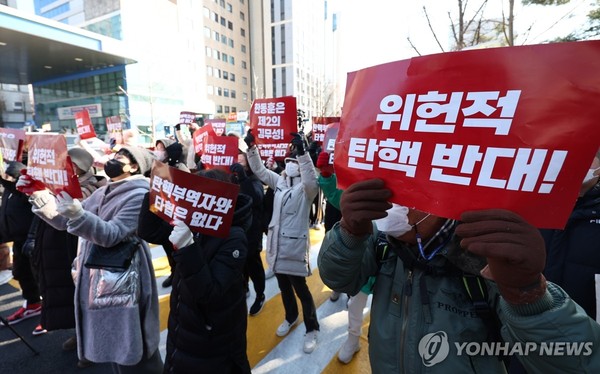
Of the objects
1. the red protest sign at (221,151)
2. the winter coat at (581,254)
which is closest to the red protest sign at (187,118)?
the red protest sign at (221,151)

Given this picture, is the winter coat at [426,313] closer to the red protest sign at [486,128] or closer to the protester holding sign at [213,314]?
the red protest sign at [486,128]

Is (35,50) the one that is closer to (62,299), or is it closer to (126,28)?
(126,28)

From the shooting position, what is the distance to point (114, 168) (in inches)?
101

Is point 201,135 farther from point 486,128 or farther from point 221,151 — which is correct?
point 486,128

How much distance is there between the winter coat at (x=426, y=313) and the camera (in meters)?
0.97

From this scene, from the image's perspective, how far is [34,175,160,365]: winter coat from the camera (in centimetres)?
217

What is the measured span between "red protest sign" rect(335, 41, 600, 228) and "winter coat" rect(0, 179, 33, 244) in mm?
4075

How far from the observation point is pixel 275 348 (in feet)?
10.3

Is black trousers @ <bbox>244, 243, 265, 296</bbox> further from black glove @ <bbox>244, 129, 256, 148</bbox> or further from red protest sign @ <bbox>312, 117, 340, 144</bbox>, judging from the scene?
red protest sign @ <bbox>312, 117, 340, 144</bbox>

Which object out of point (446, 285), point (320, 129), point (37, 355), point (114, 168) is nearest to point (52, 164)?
point (114, 168)

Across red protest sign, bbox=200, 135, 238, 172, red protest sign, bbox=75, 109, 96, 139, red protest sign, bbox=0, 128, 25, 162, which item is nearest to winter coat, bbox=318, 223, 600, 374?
red protest sign, bbox=200, 135, 238, 172

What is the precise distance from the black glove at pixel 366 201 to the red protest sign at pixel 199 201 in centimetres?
87

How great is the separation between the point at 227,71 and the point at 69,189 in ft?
174

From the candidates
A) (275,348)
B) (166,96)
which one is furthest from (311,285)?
(166,96)
